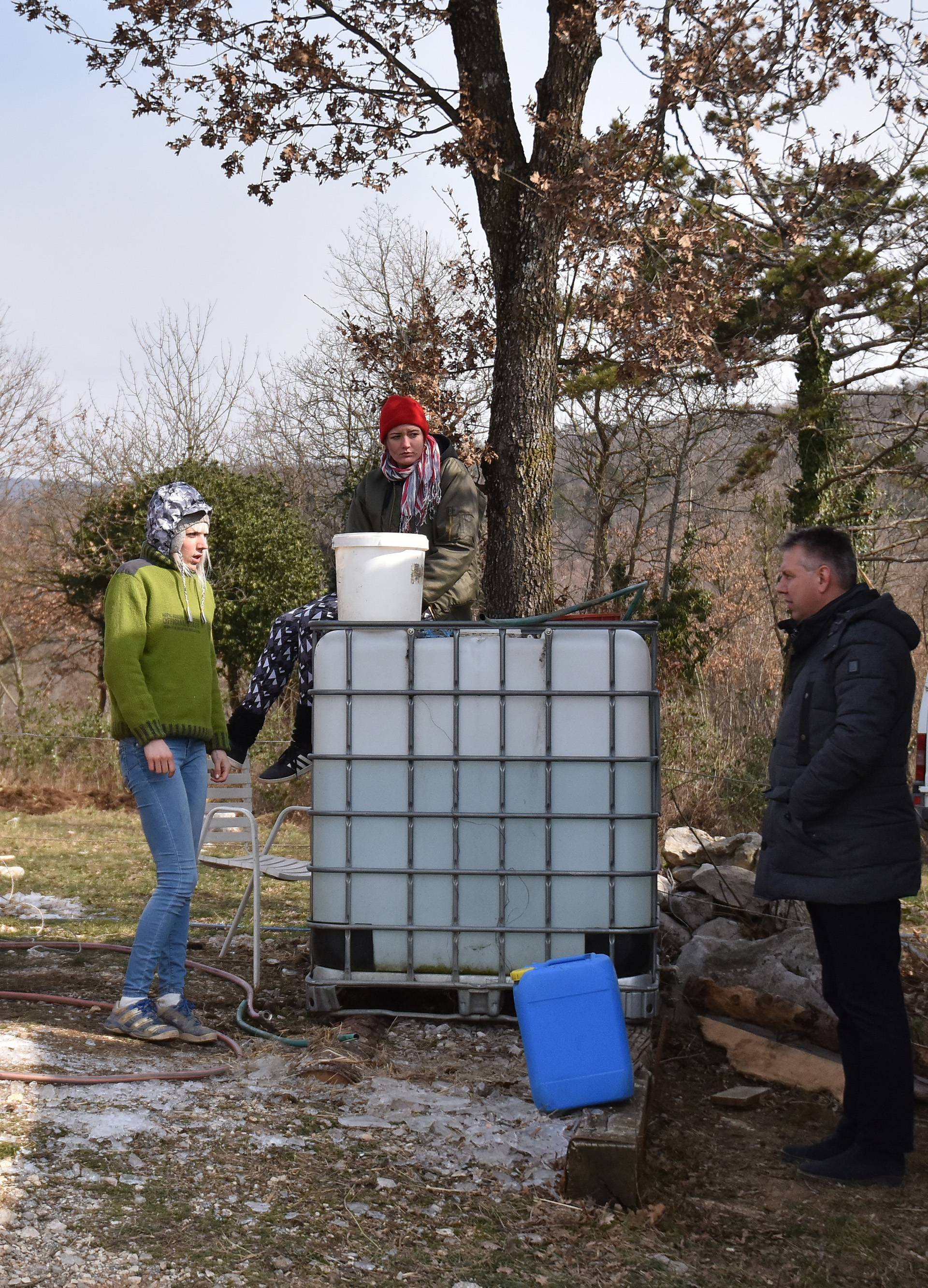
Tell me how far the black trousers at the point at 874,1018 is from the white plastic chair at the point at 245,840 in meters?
1.87

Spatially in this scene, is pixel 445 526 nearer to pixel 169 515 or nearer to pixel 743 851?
pixel 169 515

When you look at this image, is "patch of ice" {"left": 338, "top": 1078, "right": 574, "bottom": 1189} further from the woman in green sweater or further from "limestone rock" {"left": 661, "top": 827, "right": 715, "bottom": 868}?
"limestone rock" {"left": 661, "top": 827, "right": 715, "bottom": 868}

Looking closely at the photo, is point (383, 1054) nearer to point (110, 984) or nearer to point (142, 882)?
point (110, 984)

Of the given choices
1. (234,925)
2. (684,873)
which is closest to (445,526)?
(234,925)

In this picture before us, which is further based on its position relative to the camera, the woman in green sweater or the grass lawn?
the woman in green sweater

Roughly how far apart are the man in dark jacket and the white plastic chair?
1.80 metres

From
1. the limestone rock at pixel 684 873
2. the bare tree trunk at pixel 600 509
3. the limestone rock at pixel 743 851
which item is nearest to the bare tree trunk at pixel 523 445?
the limestone rock at pixel 743 851

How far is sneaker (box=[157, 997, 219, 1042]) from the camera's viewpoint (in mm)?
3883

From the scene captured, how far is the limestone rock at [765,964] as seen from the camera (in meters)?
4.16

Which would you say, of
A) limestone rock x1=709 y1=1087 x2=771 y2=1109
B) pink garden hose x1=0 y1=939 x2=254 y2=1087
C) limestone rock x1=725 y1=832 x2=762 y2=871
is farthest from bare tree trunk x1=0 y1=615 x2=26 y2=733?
limestone rock x1=709 y1=1087 x2=771 y2=1109

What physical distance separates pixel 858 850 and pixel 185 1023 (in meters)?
2.23

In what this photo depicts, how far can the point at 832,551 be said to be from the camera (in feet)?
10.9

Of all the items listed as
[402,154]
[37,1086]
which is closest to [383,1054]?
[37,1086]

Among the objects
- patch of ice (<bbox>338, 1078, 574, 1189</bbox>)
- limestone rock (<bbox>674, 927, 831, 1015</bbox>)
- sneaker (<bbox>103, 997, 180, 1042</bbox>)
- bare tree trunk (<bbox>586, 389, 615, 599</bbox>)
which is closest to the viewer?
patch of ice (<bbox>338, 1078, 574, 1189</bbox>)
